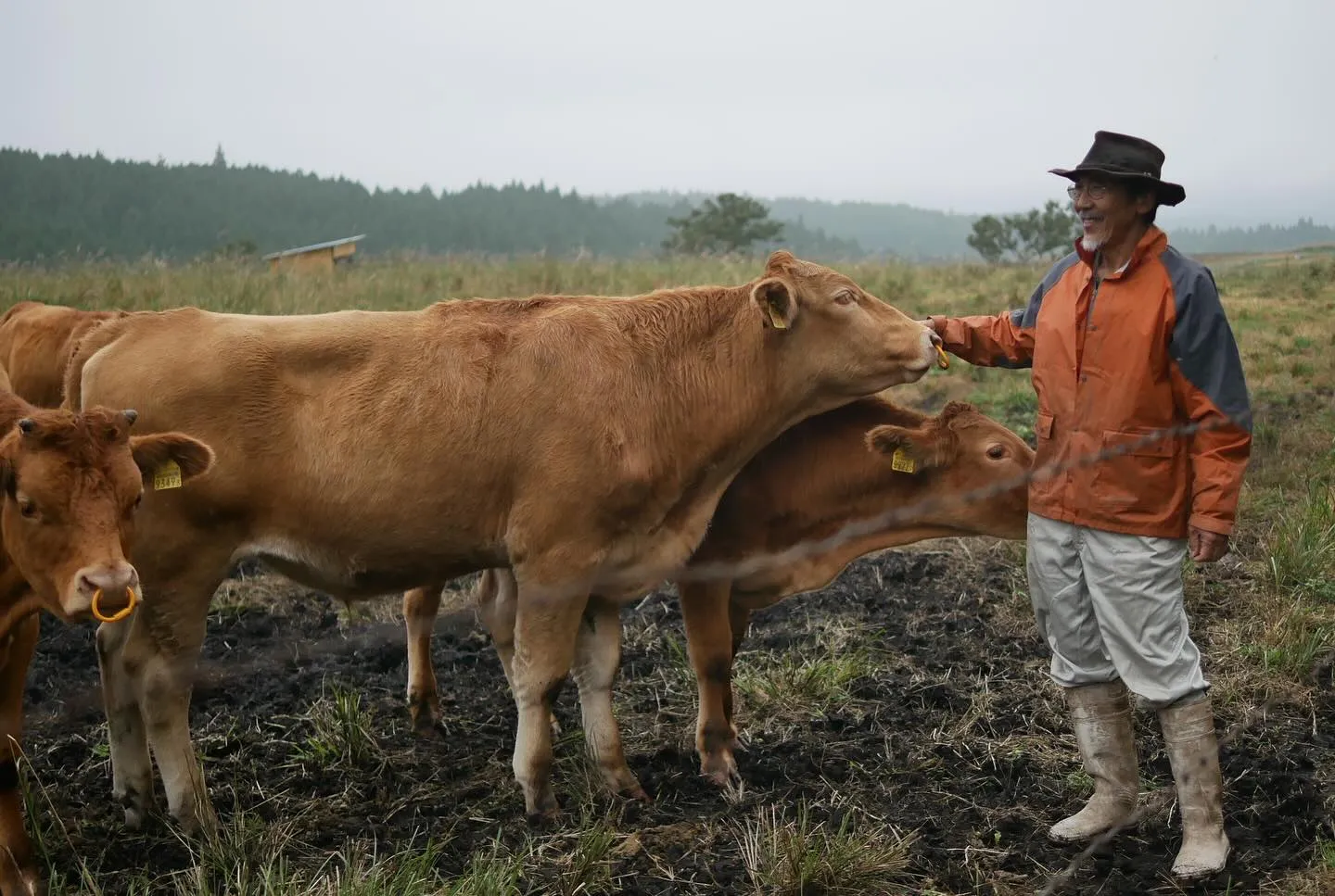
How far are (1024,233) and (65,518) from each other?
113 feet

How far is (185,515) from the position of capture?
4816 mm

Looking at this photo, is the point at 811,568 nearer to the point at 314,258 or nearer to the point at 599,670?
the point at 599,670

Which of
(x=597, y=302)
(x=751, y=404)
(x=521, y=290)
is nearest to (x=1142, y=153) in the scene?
(x=751, y=404)

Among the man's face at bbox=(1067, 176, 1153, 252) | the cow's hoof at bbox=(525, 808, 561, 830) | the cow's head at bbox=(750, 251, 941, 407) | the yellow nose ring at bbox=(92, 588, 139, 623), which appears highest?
the man's face at bbox=(1067, 176, 1153, 252)

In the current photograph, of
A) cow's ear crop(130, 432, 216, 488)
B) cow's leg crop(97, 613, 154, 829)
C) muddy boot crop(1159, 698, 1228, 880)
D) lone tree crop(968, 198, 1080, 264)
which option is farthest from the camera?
lone tree crop(968, 198, 1080, 264)

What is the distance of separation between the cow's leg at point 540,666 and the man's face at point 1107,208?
2.50m

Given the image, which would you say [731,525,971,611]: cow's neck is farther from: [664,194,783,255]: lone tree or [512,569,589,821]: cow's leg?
[664,194,783,255]: lone tree

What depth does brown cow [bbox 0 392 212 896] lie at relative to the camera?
3869 millimetres

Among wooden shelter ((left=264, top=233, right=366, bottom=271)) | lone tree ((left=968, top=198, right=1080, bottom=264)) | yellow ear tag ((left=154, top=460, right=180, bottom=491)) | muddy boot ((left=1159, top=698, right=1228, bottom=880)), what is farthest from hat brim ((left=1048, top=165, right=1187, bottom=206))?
lone tree ((left=968, top=198, right=1080, bottom=264))

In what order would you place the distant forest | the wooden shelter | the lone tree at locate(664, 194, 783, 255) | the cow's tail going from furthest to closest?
1. the lone tree at locate(664, 194, 783, 255)
2. the distant forest
3. the wooden shelter
4. the cow's tail

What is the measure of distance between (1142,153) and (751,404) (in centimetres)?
197

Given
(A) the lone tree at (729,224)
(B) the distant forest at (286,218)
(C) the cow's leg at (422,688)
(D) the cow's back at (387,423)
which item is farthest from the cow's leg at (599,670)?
(A) the lone tree at (729,224)

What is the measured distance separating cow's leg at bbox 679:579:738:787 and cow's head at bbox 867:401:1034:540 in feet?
3.61

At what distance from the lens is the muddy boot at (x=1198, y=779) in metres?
4.45
